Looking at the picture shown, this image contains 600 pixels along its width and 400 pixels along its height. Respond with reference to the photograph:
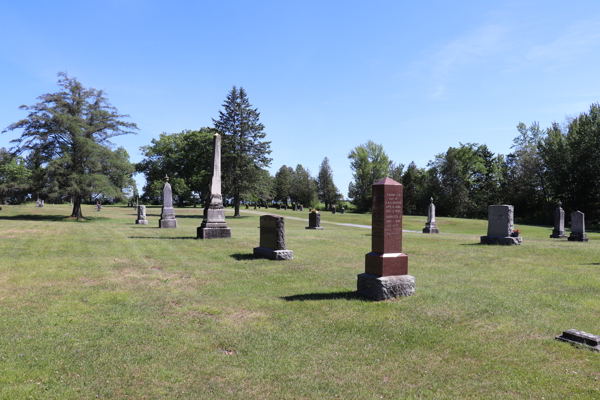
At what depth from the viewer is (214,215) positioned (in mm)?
17609

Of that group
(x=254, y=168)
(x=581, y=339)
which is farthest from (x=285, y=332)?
(x=254, y=168)

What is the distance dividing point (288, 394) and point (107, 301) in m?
4.89

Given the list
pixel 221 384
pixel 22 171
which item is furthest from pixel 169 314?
pixel 22 171

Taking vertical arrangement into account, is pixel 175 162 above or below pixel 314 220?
above

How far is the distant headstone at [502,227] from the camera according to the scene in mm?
16391

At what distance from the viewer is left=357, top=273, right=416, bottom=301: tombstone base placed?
7.50 meters

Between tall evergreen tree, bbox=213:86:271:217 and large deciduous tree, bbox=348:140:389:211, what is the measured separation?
4232 centimetres

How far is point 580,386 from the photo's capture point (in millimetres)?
4117

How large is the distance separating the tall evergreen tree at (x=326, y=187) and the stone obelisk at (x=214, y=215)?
7862 centimetres

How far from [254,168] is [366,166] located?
151 ft

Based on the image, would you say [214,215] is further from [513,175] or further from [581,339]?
[513,175]

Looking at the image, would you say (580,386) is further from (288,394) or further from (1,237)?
(1,237)

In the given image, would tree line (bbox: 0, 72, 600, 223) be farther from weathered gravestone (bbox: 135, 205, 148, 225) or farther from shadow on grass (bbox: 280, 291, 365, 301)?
shadow on grass (bbox: 280, 291, 365, 301)

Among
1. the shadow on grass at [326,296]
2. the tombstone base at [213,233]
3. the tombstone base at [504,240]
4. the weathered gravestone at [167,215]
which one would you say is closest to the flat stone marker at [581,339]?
the shadow on grass at [326,296]
